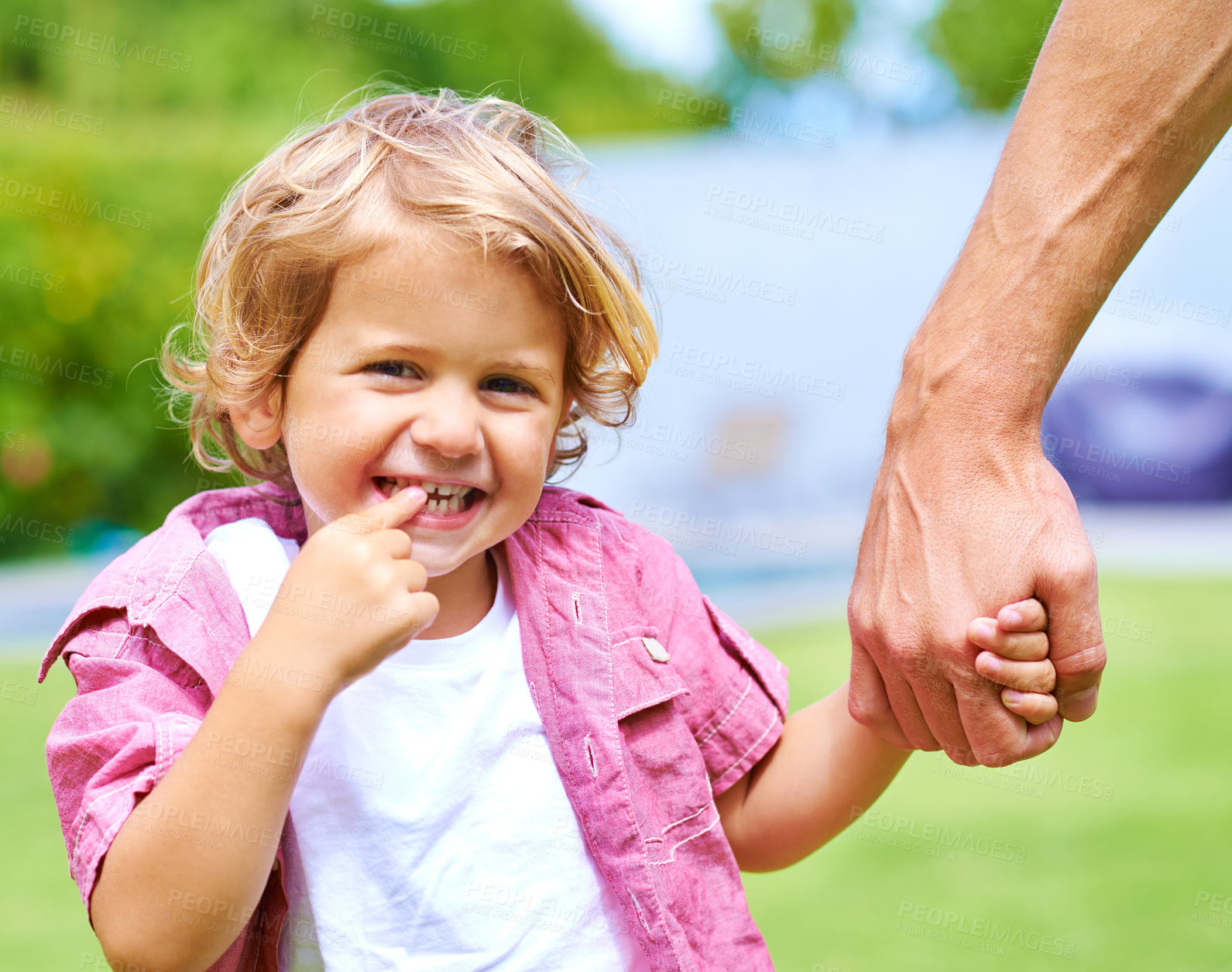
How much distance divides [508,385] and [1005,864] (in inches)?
128

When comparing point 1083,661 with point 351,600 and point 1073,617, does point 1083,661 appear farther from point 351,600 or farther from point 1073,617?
point 351,600

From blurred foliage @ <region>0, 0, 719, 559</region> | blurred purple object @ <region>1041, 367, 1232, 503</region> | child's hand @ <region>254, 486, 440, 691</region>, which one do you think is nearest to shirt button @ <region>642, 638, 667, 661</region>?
child's hand @ <region>254, 486, 440, 691</region>

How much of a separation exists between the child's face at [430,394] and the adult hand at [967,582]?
531 mm

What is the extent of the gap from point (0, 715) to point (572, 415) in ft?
16.2

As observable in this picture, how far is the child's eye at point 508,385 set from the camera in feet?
5.32

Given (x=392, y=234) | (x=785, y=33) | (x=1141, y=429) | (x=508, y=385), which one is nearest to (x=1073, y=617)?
(x=508, y=385)

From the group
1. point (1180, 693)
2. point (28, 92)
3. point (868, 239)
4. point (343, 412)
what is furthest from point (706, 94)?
point (343, 412)

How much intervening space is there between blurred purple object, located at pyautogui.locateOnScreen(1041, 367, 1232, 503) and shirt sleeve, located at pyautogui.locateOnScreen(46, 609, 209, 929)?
1105 cm

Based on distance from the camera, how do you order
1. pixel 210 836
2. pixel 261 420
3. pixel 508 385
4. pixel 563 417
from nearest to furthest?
pixel 210 836
pixel 508 385
pixel 261 420
pixel 563 417

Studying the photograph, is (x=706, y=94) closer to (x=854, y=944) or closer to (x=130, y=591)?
(x=854, y=944)

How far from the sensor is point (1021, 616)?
1.51m

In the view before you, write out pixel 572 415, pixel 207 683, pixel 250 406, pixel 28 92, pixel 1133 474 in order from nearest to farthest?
1. pixel 207 683
2. pixel 250 406
3. pixel 572 415
4. pixel 1133 474
5. pixel 28 92

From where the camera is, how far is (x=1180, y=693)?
5852 millimetres

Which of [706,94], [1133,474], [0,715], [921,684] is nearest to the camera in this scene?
[921,684]
